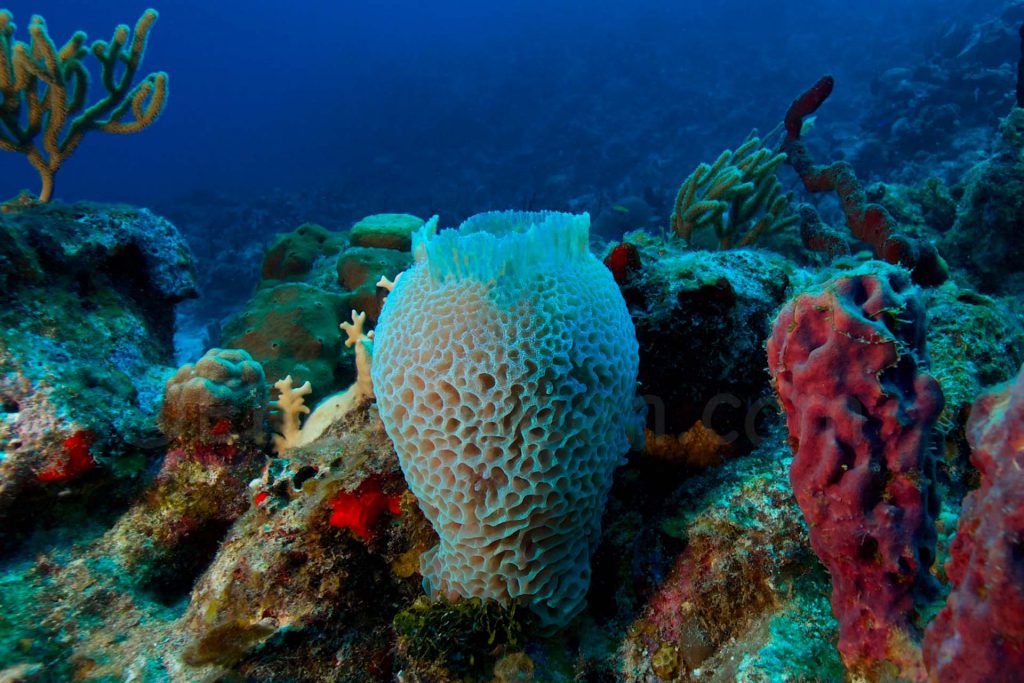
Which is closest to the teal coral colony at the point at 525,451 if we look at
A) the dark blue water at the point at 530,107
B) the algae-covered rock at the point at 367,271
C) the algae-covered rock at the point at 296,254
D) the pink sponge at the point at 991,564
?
the pink sponge at the point at 991,564

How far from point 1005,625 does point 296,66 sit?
311 ft

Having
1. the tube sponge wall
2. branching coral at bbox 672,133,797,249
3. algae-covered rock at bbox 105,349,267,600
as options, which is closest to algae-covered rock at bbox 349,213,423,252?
branching coral at bbox 672,133,797,249

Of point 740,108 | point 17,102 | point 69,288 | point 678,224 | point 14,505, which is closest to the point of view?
point 14,505

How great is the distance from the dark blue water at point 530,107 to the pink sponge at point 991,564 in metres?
19.2

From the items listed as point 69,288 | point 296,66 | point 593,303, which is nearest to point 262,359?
point 69,288

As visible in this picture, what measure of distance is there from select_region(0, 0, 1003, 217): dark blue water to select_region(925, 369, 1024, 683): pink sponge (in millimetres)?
19161

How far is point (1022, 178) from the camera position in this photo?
5.62m

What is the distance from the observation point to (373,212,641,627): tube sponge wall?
74.9 inches

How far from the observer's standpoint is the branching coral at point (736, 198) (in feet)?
17.7

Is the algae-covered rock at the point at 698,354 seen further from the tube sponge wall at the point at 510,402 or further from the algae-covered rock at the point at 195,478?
the algae-covered rock at the point at 195,478

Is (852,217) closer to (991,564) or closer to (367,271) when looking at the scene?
(991,564)

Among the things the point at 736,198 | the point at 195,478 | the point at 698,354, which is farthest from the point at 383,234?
the point at 698,354

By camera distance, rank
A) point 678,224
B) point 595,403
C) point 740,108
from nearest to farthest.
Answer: point 595,403, point 678,224, point 740,108

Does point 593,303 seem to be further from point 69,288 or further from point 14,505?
point 69,288
